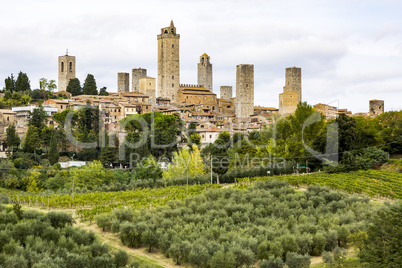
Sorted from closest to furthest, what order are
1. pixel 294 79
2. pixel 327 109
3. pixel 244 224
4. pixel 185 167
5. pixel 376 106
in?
1. pixel 244 224
2. pixel 185 167
3. pixel 327 109
4. pixel 376 106
5. pixel 294 79

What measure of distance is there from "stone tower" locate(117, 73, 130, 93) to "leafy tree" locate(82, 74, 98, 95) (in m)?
14.5

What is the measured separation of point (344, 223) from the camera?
2198 cm

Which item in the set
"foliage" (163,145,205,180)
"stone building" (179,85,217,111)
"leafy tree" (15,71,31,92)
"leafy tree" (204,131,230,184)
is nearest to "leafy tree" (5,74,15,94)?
"leafy tree" (15,71,31,92)

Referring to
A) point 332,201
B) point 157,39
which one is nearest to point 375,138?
point 332,201

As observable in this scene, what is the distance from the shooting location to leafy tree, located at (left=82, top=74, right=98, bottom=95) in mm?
83188

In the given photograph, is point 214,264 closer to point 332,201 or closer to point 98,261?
point 98,261

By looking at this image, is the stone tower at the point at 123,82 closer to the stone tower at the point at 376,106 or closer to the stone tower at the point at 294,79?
the stone tower at the point at 294,79

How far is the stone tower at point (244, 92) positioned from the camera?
8975 centimetres

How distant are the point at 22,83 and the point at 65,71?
58.9 ft

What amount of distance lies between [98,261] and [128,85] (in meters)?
85.2

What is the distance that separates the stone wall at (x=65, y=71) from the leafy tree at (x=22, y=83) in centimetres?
1631

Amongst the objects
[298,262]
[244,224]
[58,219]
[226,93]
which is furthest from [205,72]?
[298,262]

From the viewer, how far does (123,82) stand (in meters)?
99.3

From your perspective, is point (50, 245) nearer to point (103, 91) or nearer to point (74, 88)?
point (74, 88)
